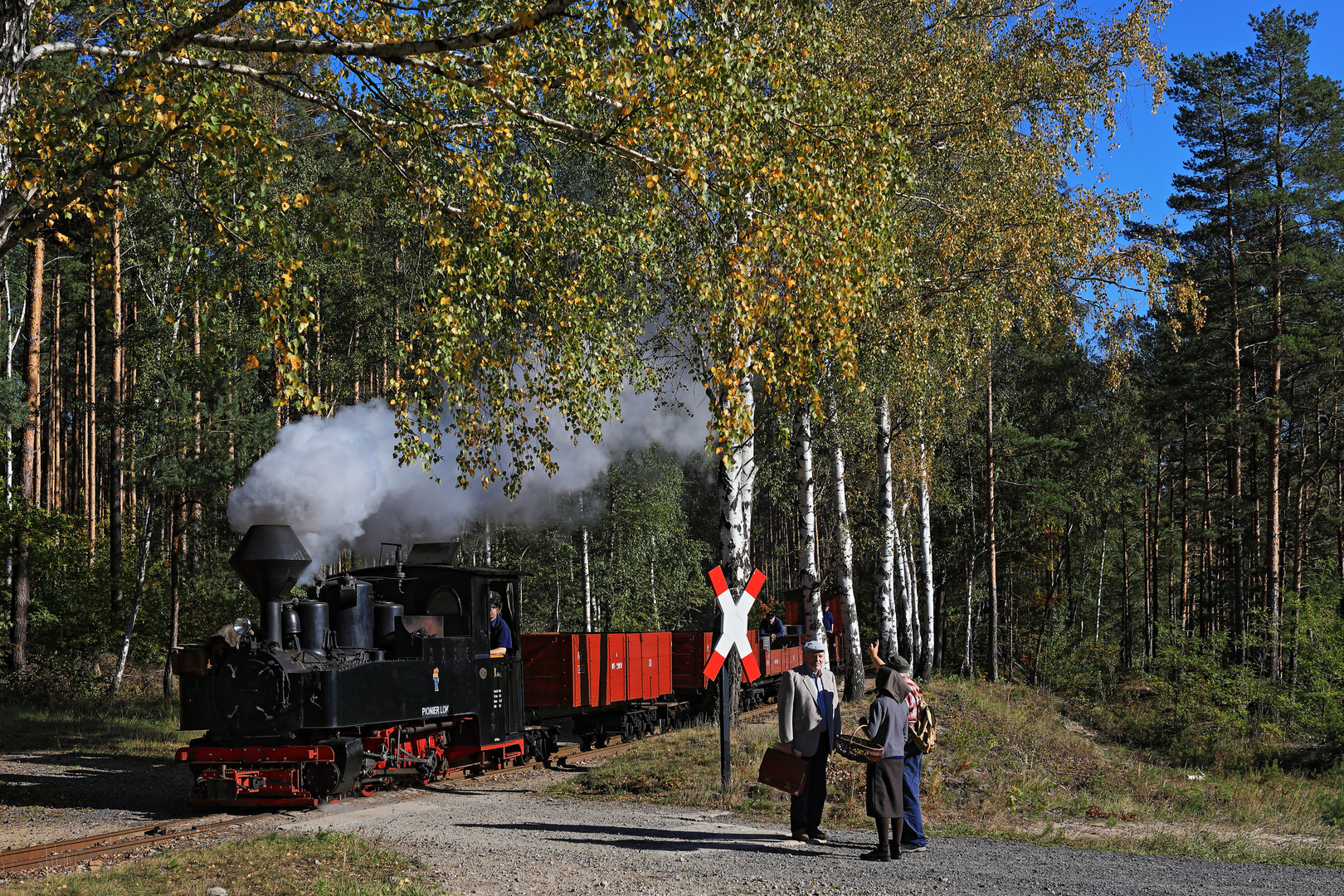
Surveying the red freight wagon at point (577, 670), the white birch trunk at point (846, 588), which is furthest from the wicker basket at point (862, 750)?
the white birch trunk at point (846, 588)

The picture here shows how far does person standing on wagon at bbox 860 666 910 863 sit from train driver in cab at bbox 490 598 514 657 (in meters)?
6.21

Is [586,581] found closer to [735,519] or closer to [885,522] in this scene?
[885,522]

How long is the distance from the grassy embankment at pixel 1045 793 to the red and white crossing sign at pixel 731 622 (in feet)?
5.11

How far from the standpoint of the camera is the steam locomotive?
9930 mm

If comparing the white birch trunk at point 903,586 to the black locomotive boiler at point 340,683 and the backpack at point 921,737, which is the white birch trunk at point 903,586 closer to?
the black locomotive boiler at point 340,683

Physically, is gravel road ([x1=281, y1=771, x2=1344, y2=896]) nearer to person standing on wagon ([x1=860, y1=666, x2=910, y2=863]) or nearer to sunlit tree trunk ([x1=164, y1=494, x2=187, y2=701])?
person standing on wagon ([x1=860, y1=666, x2=910, y2=863])

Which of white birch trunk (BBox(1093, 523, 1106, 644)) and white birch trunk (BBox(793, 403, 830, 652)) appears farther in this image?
white birch trunk (BBox(1093, 523, 1106, 644))

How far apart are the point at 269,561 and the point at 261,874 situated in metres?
3.54

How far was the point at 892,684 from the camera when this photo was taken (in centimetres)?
783

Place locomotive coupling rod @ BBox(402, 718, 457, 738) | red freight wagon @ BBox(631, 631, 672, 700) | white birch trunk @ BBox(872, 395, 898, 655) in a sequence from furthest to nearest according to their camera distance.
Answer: white birch trunk @ BBox(872, 395, 898, 655), red freight wagon @ BBox(631, 631, 672, 700), locomotive coupling rod @ BBox(402, 718, 457, 738)

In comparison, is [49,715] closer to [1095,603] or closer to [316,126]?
[316,126]

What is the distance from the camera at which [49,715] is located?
58.0 feet

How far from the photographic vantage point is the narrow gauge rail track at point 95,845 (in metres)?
7.54

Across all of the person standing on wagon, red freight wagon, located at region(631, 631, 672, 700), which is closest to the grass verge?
red freight wagon, located at region(631, 631, 672, 700)
